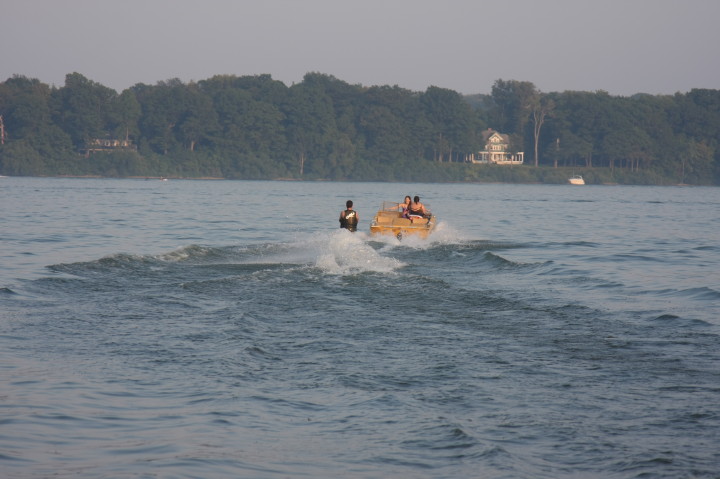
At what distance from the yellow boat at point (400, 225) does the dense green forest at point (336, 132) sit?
345 feet

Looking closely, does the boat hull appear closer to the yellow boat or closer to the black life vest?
the yellow boat

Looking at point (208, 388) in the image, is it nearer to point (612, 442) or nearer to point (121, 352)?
point (121, 352)

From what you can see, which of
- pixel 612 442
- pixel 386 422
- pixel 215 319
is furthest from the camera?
pixel 215 319

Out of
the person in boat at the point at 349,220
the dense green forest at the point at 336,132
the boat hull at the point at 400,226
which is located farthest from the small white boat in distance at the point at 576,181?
the person in boat at the point at 349,220

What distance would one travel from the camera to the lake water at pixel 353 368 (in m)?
6.95

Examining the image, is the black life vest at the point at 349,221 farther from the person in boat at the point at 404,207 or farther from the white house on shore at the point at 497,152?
the white house on shore at the point at 497,152

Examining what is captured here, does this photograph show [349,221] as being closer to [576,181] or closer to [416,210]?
[416,210]

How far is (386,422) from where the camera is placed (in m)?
7.76

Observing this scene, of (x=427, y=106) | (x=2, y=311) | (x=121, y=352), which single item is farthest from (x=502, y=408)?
(x=427, y=106)

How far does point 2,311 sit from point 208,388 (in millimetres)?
5861

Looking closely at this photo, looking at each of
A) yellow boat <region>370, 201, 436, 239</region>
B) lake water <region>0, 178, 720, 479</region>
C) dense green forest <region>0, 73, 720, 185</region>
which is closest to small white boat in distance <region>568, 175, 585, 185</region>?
dense green forest <region>0, 73, 720, 185</region>

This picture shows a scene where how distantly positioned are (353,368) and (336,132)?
436 feet

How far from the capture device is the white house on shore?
154m

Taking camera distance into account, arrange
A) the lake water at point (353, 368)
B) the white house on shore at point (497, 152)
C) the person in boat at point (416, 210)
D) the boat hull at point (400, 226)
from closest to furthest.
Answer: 1. the lake water at point (353, 368)
2. the boat hull at point (400, 226)
3. the person in boat at point (416, 210)
4. the white house on shore at point (497, 152)
